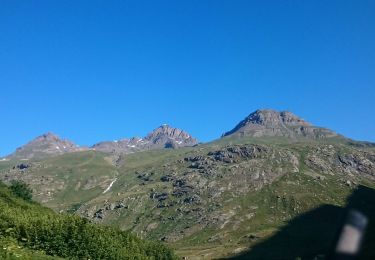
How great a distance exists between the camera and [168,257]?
137875mm

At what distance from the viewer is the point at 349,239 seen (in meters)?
4.15

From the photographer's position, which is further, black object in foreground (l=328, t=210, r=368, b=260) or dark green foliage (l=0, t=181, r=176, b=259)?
dark green foliage (l=0, t=181, r=176, b=259)

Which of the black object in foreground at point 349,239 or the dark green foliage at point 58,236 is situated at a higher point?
the dark green foliage at point 58,236

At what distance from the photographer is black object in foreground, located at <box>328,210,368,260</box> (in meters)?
4.12

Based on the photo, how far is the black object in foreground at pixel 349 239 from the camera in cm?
412

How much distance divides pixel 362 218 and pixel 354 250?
289mm

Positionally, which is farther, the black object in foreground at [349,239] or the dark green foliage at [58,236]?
the dark green foliage at [58,236]

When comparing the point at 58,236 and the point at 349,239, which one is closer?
the point at 349,239

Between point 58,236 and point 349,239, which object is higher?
point 58,236

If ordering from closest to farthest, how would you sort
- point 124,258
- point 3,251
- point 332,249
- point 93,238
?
point 332,249
point 3,251
point 93,238
point 124,258

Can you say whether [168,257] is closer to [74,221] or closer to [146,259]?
[146,259]

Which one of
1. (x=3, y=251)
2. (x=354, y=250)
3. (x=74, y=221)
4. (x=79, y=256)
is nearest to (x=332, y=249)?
(x=354, y=250)

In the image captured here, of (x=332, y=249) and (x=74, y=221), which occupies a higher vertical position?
(x=74, y=221)

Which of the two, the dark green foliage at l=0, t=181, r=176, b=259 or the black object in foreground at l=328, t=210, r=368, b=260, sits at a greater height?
the dark green foliage at l=0, t=181, r=176, b=259
